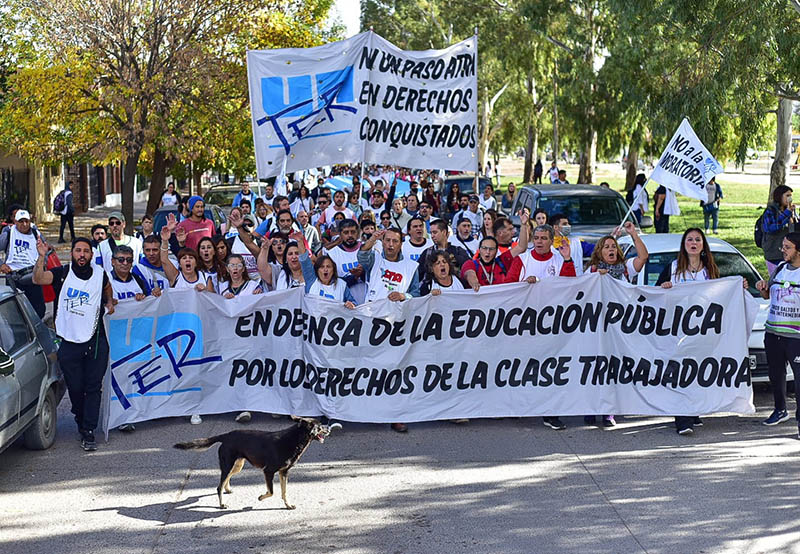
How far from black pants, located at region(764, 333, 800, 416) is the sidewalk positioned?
688 inches

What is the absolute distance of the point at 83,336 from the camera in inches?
325

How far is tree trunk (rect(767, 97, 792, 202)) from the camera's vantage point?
77.6ft

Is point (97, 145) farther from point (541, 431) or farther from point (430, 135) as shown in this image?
point (541, 431)

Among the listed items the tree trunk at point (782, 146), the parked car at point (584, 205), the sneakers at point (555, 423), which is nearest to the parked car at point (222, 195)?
the parked car at point (584, 205)

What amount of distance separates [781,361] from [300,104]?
6137 mm

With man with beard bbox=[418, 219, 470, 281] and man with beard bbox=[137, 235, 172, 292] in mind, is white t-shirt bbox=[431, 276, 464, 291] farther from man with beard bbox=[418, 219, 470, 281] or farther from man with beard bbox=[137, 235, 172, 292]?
man with beard bbox=[137, 235, 172, 292]

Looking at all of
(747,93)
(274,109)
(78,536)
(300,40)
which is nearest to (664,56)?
(747,93)

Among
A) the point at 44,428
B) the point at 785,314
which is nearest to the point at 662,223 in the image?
the point at 785,314

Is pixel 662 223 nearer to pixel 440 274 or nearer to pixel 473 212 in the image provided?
pixel 473 212

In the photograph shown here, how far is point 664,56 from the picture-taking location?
68.3 feet

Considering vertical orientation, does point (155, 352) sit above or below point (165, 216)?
below

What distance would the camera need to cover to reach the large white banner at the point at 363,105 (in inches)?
472

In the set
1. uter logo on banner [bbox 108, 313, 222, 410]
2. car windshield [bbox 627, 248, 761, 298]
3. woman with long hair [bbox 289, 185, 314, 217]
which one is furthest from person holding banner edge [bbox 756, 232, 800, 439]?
woman with long hair [bbox 289, 185, 314, 217]

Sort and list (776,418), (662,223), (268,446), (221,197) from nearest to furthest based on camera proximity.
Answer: (268,446) → (776,418) → (662,223) → (221,197)
